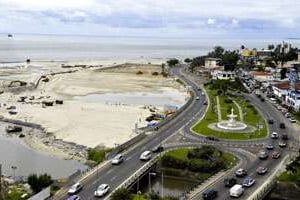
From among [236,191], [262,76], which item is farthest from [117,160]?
[262,76]

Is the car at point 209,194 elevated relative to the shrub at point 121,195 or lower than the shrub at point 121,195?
lower

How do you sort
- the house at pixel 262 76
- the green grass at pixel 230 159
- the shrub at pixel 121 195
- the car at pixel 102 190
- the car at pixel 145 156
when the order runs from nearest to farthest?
the shrub at pixel 121 195, the car at pixel 102 190, the green grass at pixel 230 159, the car at pixel 145 156, the house at pixel 262 76

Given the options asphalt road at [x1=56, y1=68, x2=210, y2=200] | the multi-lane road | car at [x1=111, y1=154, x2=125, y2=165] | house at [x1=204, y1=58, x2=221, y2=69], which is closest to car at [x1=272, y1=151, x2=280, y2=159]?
the multi-lane road

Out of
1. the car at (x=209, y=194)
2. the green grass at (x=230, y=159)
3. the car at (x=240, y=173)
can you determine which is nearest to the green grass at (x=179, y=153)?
the green grass at (x=230, y=159)

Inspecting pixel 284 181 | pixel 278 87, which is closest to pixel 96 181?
pixel 284 181

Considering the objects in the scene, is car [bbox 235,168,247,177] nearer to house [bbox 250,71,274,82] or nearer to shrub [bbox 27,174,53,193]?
shrub [bbox 27,174,53,193]

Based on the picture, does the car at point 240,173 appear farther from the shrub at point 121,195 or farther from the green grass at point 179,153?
the shrub at point 121,195
